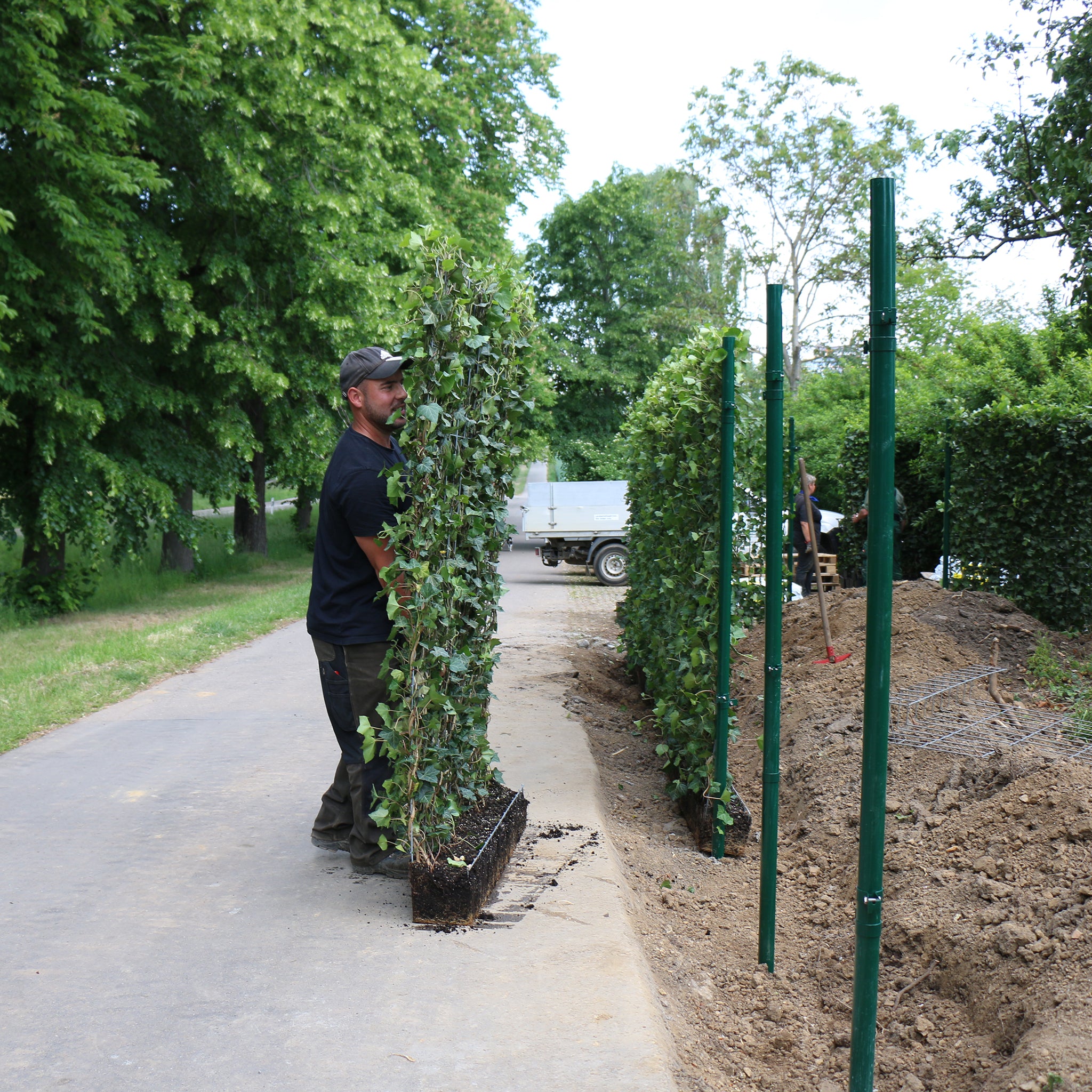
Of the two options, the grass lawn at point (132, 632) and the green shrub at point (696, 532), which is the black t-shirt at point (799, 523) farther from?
the green shrub at point (696, 532)

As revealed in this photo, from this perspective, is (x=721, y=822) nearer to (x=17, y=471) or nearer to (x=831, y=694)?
(x=831, y=694)

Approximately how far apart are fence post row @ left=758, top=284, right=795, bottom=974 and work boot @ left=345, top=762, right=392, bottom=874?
1.55 metres

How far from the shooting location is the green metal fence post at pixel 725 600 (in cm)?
482

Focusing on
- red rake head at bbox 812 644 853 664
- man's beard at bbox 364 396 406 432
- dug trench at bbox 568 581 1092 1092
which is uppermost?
man's beard at bbox 364 396 406 432

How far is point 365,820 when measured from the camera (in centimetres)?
437

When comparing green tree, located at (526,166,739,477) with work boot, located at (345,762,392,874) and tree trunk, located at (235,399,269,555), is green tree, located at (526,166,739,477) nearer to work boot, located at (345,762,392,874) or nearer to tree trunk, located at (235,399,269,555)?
tree trunk, located at (235,399,269,555)

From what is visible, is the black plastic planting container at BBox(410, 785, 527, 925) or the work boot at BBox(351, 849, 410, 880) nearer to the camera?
the black plastic planting container at BBox(410, 785, 527, 925)

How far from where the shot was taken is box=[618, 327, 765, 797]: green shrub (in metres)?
5.11

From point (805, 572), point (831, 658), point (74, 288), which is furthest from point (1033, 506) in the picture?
point (74, 288)

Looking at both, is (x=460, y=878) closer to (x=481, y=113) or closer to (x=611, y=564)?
(x=611, y=564)

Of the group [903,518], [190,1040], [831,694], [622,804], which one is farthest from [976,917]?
[903,518]

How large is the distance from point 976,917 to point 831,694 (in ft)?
11.9

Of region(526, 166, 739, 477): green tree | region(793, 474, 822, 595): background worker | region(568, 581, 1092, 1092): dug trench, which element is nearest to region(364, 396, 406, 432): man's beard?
region(568, 581, 1092, 1092): dug trench

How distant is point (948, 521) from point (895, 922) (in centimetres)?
747
